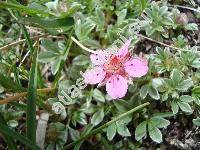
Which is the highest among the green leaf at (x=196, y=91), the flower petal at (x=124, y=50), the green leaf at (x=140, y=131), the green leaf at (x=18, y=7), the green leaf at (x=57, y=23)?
the green leaf at (x=18, y=7)

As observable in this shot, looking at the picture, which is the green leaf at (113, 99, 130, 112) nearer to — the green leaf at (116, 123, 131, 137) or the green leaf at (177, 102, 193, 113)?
the green leaf at (116, 123, 131, 137)

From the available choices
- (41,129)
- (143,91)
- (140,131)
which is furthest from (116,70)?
(41,129)

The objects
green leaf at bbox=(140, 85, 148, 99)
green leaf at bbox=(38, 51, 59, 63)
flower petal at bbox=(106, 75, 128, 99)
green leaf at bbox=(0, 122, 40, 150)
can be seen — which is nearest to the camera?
green leaf at bbox=(0, 122, 40, 150)

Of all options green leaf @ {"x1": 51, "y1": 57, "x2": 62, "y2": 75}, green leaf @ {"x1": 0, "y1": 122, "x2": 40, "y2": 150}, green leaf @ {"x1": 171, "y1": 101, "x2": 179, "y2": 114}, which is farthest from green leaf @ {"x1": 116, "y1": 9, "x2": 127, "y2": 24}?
green leaf @ {"x1": 0, "y1": 122, "x2": 40, "y2": 150}

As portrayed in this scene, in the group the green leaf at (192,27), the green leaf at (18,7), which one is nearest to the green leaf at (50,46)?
the green leaf at (18,7)

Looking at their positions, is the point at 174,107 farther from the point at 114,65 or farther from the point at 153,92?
the point at 114,65

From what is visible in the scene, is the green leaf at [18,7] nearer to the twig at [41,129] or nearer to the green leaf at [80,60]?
the green leaf at [80,60]

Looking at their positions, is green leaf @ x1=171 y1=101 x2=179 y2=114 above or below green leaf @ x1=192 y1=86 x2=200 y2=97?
below
